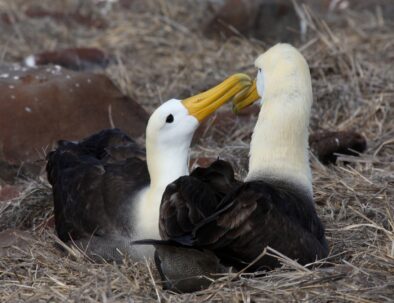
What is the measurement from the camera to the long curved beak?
18.8ft

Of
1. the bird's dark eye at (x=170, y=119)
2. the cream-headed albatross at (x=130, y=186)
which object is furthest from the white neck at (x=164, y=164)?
the bird's dark eye at (x=170, y=119)

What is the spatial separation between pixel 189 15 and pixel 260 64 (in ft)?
20.1

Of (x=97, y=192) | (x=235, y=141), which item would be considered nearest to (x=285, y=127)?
(x=97, y=192)

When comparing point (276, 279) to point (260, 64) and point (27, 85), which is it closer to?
point (260, 64)

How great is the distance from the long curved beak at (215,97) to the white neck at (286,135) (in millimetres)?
438

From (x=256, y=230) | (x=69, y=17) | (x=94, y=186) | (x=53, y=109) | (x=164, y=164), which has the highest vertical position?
(x=69, y=17)

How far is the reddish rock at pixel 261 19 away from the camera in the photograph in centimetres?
1060

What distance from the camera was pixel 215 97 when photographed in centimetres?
579

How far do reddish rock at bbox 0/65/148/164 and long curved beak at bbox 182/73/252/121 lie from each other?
73.2 inches

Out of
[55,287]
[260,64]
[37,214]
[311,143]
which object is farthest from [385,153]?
[55,287]

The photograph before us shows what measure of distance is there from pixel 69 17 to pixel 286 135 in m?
6.79

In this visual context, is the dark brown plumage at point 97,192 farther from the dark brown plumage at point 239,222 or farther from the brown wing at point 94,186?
the dark brown plumage at point 239,222

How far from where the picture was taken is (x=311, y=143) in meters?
7.19

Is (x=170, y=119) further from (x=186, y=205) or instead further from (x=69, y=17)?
(x=69, y=17)
